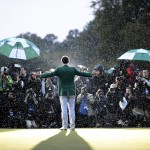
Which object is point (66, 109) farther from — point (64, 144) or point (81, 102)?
point (81, 102)

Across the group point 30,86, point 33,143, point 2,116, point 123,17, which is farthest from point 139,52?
point 123,17

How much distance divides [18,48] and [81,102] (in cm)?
399

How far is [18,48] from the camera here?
1894 centimetres

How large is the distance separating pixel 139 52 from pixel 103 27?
28078mm

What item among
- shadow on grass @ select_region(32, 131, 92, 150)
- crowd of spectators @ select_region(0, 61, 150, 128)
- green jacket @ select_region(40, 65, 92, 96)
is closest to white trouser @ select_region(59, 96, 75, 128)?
green jacket @ select_region(40, 65, 92, 96)

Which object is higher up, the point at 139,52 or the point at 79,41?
the point at 79,41

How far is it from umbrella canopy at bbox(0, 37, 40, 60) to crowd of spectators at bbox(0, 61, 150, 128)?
1230 millimetres

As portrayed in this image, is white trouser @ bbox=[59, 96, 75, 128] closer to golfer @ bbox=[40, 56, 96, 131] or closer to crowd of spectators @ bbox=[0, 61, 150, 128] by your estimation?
golfer @ bbox=[40, 56, 96, 131]

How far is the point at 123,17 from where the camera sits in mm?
46219

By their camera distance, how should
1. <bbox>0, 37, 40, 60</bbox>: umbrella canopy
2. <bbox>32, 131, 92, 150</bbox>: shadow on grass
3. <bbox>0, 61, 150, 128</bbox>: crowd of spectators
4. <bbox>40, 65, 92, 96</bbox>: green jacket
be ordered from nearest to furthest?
1. <bbox>32, 131, 92, 150</bbox>: shadow on grass
2. <bbox>40, 65, 92, 96</bbox>: green jacket
3. <bbox>0, 61, 150, 128</bbox>: crowd of spectators
4. <bbox>0, 37, 40, 60</bbox>: umbrella canopy

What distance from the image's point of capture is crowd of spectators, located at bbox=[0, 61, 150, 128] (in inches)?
666

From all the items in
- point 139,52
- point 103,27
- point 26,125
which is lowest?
point 26,125

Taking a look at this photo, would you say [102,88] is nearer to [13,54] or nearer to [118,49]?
[13,54]

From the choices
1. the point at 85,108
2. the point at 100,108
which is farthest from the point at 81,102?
the point at 100,108
